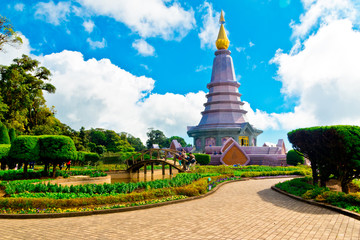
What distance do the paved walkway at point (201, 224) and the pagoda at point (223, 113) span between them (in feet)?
130

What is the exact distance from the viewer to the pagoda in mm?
51562

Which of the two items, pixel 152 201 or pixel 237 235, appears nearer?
pixel 237 235

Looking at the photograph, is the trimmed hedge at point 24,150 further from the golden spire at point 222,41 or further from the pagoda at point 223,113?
the golden spire at point 222,41

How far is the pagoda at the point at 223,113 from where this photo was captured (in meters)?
51.6

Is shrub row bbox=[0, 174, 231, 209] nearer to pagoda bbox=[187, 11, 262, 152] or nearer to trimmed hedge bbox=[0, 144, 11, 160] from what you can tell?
trimmed hedge bbox=[0, 144, 11, 160]

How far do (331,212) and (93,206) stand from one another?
10.0 m

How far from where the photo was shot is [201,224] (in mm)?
8859

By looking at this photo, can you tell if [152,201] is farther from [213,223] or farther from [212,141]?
[212,141]

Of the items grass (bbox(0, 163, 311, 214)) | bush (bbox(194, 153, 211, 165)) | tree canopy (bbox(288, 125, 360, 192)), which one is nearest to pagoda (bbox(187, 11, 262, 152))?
bush (bbox(194, 153, 211, 165))

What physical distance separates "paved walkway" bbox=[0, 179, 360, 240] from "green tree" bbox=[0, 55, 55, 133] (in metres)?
40.8

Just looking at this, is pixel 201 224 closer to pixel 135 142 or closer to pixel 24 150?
pixel 24 150

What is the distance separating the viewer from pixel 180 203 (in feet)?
42.4

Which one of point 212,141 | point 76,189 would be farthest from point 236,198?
point 212,141

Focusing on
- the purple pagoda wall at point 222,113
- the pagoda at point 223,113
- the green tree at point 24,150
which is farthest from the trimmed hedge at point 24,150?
the purple pagoda wall at point 222,113
